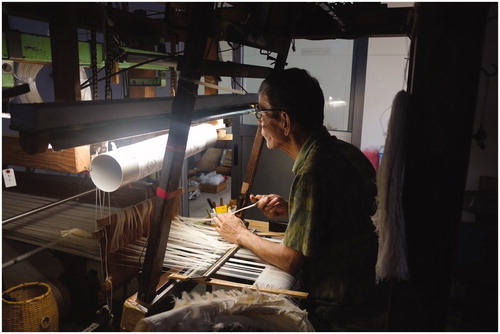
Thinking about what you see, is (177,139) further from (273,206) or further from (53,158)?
(273,206)

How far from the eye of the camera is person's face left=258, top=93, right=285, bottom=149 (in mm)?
2240

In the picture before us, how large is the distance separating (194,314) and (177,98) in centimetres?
95

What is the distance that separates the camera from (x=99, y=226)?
8.13 ft

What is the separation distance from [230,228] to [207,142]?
804mm

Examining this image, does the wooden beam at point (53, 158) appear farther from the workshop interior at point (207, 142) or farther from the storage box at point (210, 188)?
the storage box at point (210, 188)

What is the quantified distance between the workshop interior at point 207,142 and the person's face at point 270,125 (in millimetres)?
223

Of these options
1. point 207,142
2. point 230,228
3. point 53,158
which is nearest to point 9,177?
point 53,158

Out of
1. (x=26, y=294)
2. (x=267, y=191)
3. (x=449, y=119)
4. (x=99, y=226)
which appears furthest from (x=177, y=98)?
(x=267, y=191)

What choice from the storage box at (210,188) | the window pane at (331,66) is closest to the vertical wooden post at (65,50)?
the window pane at (331,66)

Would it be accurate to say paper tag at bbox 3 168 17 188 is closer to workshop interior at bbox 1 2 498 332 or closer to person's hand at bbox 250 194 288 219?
workshop interior at bbox 1 2 498 332

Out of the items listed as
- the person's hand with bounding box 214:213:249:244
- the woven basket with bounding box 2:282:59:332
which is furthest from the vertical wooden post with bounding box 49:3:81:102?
the woven basket with bounding box 2:282:59:332

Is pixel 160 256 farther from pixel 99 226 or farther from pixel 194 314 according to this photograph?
pixel 99 226

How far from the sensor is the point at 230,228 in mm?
2590

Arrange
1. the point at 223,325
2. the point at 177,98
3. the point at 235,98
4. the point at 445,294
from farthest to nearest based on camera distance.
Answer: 1. the point at 235,98
2. the point at 177,98
3. the point at 223,325
4. the point at 445,294
